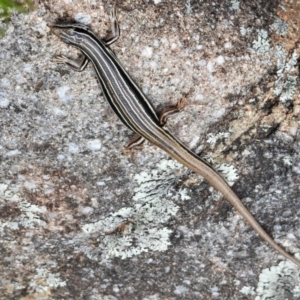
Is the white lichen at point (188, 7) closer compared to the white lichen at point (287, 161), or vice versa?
the white lichen at point (188, 7)

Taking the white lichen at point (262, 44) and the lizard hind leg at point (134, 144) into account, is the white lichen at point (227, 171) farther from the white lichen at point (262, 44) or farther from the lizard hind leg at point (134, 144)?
the white lichen at point (262, 44)

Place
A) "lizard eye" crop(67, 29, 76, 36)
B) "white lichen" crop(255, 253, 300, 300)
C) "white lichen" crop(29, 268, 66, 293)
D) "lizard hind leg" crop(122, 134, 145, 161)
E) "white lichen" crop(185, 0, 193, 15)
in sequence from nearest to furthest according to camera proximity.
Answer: "lizard eye" crop(67, 29, 76, 36)
"white lichen" crop(185, 0, 193, 15)
"lizard hind leg" crop(122, 134, 145, 161)
"white lichen" crop(255, 253, 300, 300)
"white lichen" crop(29, 268, 66, 293)

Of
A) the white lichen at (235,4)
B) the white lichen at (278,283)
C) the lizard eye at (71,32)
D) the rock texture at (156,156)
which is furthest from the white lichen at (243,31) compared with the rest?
the white lichen at (278,283)

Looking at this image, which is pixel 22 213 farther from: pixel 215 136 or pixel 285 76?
pixel 285 76

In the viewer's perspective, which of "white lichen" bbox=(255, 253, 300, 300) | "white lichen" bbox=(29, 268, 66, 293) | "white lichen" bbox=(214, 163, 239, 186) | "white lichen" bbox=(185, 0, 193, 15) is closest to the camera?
"white lichen" bbox=(185, 0, 193, 15)

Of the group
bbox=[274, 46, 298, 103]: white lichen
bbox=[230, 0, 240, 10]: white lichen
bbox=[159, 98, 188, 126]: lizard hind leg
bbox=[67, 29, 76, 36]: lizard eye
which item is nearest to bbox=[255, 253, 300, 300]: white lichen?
bbox=[274, 46, 298, 103]: white lichen

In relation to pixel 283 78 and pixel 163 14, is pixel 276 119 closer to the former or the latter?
pixel 283 78

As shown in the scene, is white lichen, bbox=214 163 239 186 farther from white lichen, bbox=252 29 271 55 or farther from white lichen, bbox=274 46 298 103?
white lichen, bbox=252 29 271 55
